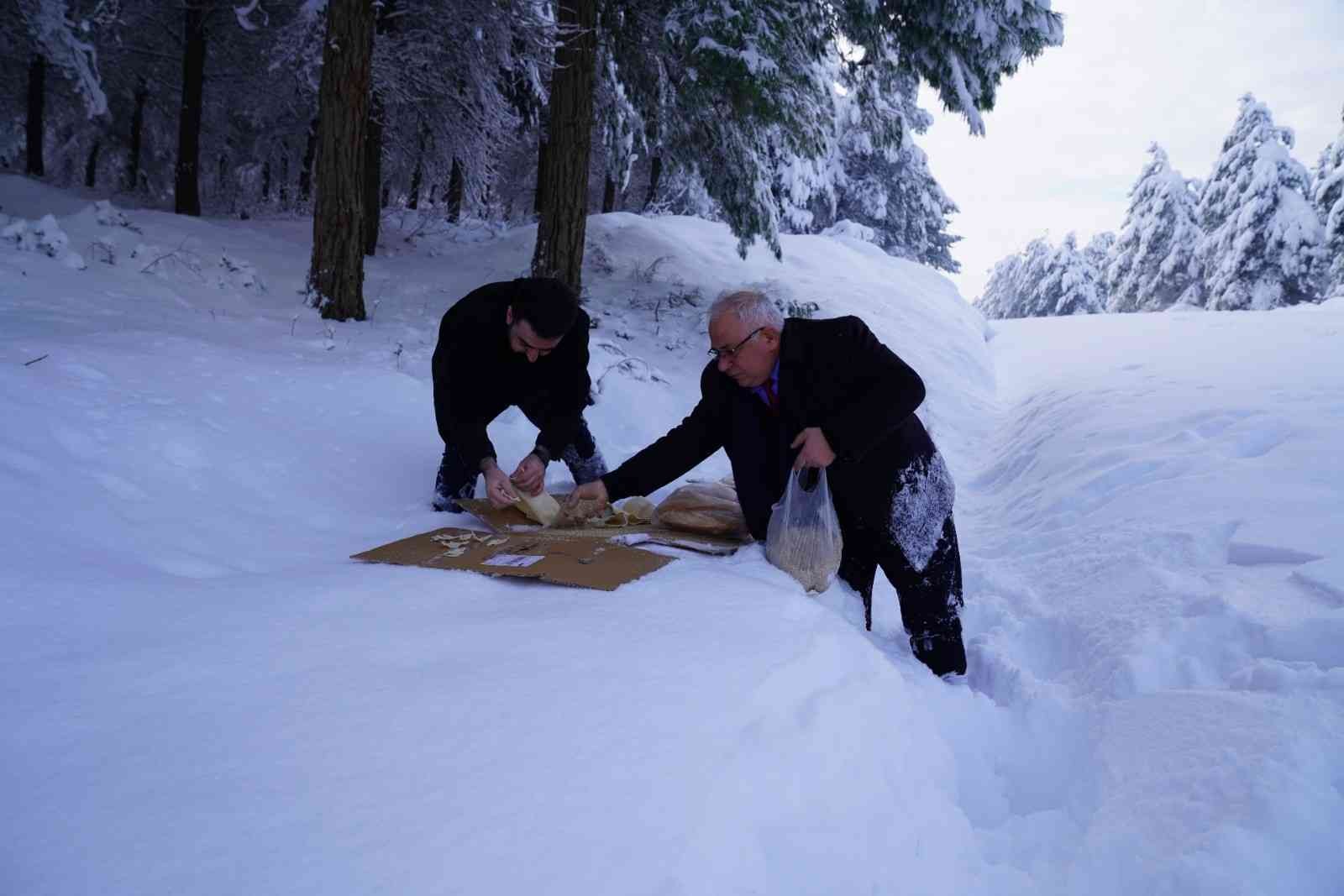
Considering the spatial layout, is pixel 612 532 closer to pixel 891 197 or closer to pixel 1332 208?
pixel 891 197

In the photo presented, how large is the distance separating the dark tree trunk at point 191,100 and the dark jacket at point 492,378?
11.7 metres

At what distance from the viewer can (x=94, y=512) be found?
98.7 inches

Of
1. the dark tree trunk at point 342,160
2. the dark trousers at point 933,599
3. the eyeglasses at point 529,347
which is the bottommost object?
the dark trousers at point 933,599

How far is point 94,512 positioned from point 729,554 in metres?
2.24

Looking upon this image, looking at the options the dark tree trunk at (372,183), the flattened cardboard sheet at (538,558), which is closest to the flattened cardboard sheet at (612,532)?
the flattened cardboard sheet at (538,558)

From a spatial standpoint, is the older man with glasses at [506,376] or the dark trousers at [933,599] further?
the older man with glasses at [506,376]

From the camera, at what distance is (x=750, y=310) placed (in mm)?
2779

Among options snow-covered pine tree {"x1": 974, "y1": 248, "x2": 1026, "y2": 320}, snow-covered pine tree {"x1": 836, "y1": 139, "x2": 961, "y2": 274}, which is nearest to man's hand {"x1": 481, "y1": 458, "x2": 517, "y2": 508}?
snow-covered pine tree {"x1": 836, "y1": 139, "x2": 961, "y2": 274}

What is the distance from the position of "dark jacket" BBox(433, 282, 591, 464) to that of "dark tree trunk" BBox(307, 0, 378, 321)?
377 centimetres

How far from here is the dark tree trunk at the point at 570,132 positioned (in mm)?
7141

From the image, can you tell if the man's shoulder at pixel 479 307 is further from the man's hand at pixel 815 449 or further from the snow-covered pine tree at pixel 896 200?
the snow-covered pine tree at pixel 896 200

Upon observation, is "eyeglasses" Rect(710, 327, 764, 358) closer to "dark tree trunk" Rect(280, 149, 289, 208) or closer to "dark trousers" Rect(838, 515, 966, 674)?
"dark trousers" Rect(838, 515, 966, 674)

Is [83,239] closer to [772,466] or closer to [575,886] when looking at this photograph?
[772,466]

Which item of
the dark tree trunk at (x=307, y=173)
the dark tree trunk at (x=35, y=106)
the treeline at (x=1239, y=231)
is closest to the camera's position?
the dark tree trunk at (x=35, y=106)
